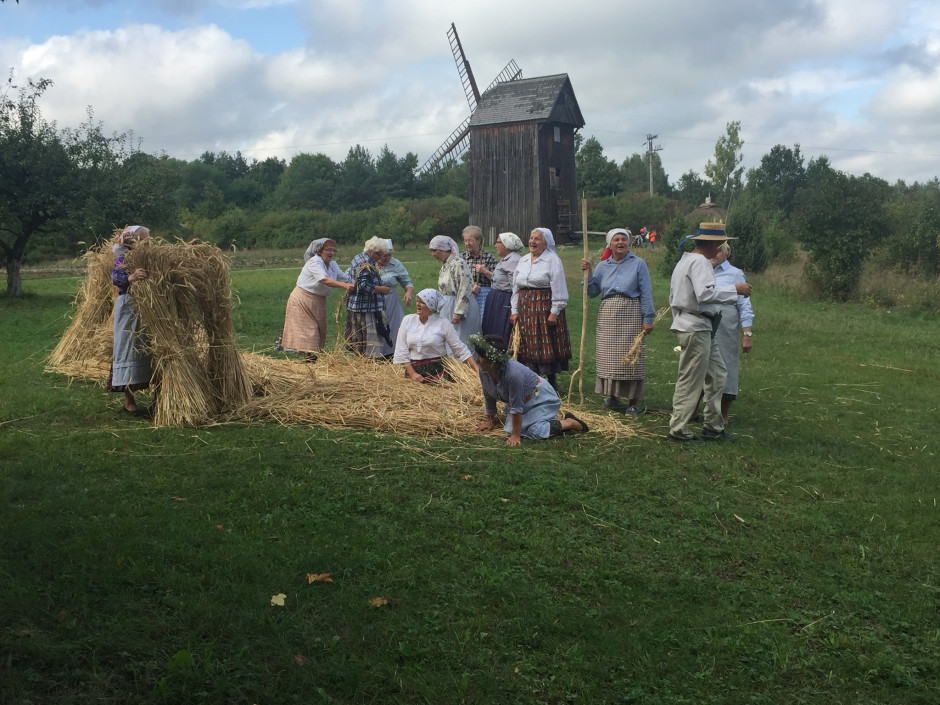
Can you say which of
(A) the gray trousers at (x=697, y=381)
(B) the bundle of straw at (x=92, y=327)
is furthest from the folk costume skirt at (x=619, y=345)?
(B) the bundle of straw at (x=92, y=327)

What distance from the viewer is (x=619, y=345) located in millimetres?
8250

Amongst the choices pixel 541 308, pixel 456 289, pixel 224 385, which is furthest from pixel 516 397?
pixel 456 289

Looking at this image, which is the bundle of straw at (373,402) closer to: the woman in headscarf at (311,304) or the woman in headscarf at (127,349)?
the woman in headscarf at (127,349)

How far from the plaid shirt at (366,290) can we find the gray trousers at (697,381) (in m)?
4.00

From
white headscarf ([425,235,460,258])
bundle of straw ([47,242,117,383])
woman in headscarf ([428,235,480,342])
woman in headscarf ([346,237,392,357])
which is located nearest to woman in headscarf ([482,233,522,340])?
woman in headscarf ([428,235,480,342])

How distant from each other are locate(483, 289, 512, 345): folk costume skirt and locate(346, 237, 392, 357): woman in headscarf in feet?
4.22

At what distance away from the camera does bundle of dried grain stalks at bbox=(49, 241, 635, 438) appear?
A: 7082mm

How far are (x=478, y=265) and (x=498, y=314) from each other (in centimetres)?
77

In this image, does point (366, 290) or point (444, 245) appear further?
point (366, 290)

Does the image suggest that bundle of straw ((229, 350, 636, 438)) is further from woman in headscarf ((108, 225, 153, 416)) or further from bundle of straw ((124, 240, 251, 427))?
woman in headscarf ((108, 225, 153, 416))

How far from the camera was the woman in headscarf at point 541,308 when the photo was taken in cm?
833

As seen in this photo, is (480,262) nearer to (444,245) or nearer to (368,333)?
(444,245)

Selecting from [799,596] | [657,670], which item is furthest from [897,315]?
[657,670]

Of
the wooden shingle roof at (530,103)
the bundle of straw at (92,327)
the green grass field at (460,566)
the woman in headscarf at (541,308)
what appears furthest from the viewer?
the wooden shingle roof at (530,103)
